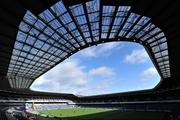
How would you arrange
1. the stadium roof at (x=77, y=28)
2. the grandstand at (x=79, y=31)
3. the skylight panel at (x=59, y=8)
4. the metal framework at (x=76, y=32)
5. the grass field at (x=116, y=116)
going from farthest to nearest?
the grass field at (x=116, y=116), the metal framework at (x=76, y=32), the skylight panel at (x=59, y=8), the grandstand at (x=79, y=31), the stadium roof at (x=77, y=28)

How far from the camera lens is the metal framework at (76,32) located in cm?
2846

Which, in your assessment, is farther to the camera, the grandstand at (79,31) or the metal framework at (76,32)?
the metal framework at (76,32)

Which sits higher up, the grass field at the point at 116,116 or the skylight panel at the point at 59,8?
the skylight panel at the point at 59,8

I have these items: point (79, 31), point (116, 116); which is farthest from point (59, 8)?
point (116, 116)

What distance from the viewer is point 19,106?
87.4 metres

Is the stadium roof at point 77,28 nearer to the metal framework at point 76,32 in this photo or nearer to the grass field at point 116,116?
the metal framework at point 76,32

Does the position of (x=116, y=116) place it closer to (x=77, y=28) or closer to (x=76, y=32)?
(x=76, y=32)

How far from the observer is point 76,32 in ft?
127

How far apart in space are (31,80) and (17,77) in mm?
7574

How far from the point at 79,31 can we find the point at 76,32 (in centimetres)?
78

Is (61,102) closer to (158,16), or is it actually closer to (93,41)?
(93,41)

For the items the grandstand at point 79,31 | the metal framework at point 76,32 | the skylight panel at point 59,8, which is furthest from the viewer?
the metal framework at point 76,32

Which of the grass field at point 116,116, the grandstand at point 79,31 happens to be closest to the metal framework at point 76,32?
the grandstand at point 79,31

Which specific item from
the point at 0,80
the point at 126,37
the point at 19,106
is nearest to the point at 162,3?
the point at 126,37
